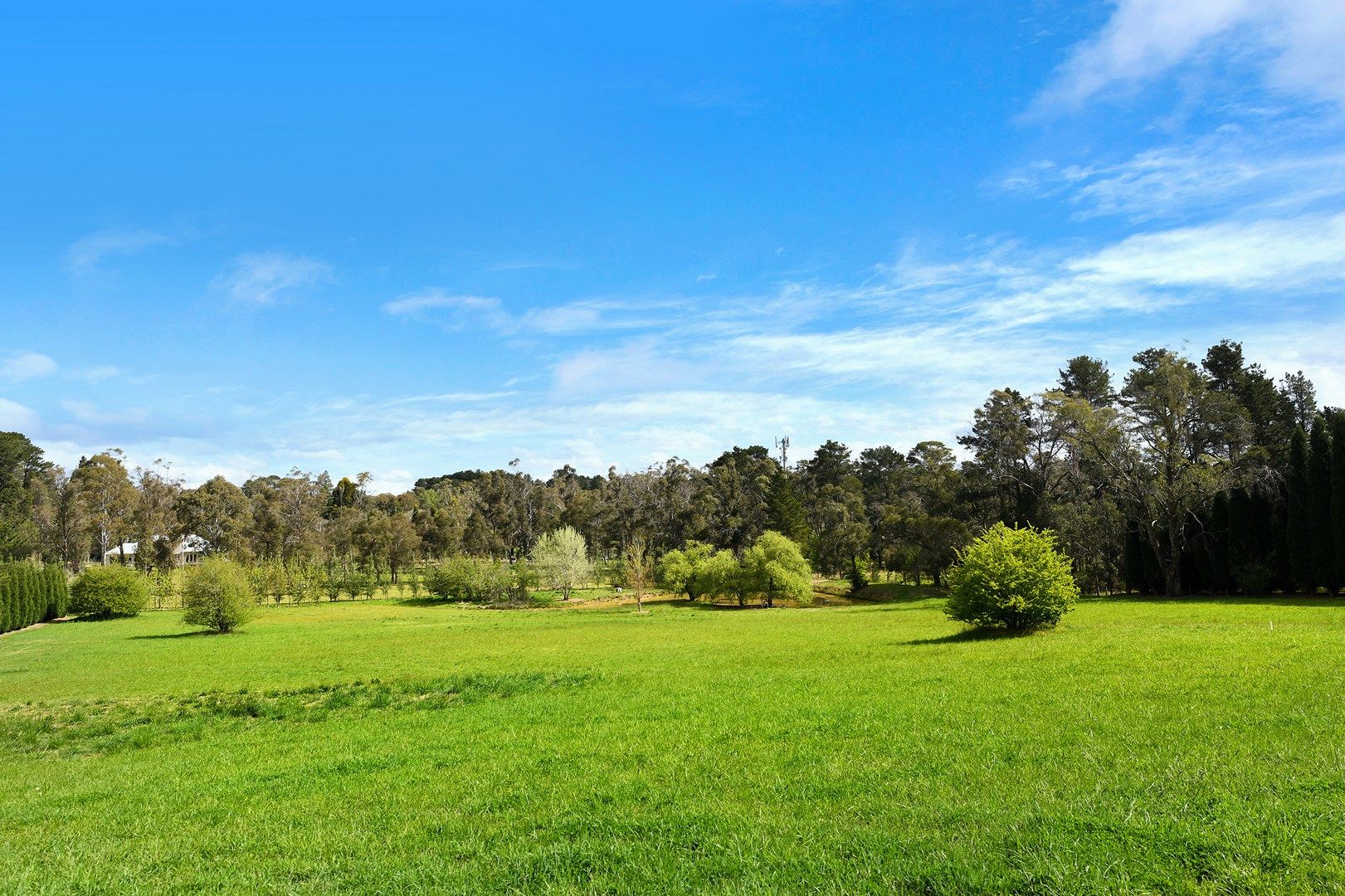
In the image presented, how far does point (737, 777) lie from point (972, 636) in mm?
16355

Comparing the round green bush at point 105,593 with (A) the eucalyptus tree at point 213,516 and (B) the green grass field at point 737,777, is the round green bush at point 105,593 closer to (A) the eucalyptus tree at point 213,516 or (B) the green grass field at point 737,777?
(A) the eucalyptus tree at point 213,516

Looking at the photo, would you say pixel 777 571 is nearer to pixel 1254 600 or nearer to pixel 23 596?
pixel 1254 600

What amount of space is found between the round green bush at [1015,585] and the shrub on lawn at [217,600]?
134 ft

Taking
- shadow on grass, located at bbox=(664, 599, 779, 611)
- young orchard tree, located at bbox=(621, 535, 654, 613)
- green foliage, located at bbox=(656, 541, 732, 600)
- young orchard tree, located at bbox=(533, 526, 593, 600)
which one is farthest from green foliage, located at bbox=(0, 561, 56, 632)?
green foliage, located at bbox=(656, 541, 732, 600)

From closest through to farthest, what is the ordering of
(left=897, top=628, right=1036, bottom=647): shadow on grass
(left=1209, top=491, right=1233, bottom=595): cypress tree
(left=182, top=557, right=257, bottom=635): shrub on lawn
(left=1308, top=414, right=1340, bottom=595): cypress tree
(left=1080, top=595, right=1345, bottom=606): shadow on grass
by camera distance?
(left=897, top=628, right=1036, bottom=647): shadow on grass → (left=1080, top=595, right=1345, bottom=606): shadow on grass → (left=1308, top=414, right=1340, bottom=595): cypress tree → (left=182, top=557, right=257, bottom=635): shrub on lawn → (left=1209, top=491, right=1233, bottom=595): cypress tree

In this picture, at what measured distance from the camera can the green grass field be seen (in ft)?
20.5

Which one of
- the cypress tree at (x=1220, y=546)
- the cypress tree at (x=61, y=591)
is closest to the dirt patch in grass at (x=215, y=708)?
the cypress tree at (x=1220, y=546)

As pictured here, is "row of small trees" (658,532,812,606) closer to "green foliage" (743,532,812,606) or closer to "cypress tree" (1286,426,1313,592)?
"green foliage" (743,532,812,606)

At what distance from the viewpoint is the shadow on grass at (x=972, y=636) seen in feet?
73.2

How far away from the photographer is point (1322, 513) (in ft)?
128

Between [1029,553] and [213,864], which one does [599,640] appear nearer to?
[1029,553]

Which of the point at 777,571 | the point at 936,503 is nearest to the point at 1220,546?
the point at 936,503

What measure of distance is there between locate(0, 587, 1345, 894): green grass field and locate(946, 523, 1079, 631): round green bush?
4.11 feet

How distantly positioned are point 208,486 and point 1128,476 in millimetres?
97796
